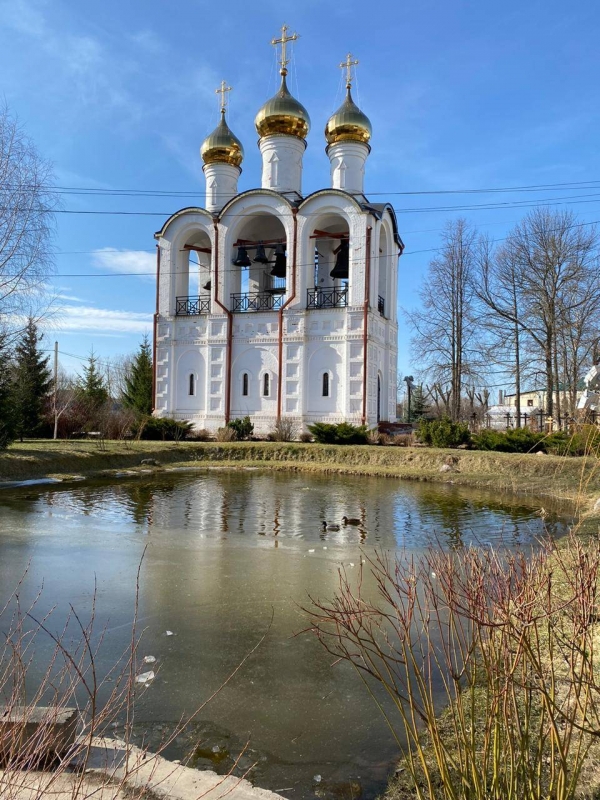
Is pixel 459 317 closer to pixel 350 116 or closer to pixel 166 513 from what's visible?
pixel 350 116

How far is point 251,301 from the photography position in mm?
28625

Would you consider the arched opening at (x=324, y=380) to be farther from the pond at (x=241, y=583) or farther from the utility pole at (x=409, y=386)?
the utility pole at (x=409, y=386)

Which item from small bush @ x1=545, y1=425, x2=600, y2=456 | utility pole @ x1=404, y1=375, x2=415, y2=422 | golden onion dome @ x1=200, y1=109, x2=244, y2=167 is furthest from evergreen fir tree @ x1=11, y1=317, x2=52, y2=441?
utility pole @ x1=404, y1=375, x2=415, y2=422

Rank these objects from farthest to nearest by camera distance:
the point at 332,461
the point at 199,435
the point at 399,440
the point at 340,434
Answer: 1. the point at 199,435
2. the point at 399,440
3. the point at 340,434
4. the point at 332,461

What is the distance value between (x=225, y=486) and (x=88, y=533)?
6.27 m

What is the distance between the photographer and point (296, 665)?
4.38 metres

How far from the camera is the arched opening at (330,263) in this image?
26750 mm

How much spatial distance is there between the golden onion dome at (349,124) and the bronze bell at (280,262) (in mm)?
5624

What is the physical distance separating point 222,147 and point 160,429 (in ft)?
49.0

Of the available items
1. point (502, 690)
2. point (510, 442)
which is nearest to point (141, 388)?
point (510, 442)

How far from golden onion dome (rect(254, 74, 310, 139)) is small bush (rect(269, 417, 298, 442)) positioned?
46.3ft

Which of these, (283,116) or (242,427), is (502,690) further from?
(283,116)

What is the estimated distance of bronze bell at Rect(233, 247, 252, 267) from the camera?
91.0 feet

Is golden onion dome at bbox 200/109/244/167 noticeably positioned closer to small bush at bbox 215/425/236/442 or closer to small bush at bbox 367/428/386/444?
small bush at bbox 215/425/236/442
